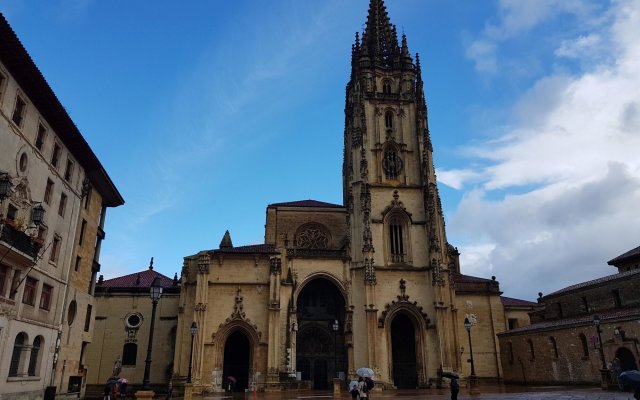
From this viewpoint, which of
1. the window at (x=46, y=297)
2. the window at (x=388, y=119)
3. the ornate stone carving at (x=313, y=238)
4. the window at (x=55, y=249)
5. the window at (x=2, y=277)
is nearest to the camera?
the window at (x=2, y=277)

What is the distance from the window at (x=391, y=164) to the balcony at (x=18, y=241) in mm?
30704

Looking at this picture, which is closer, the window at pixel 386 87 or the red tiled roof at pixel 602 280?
the red tiled roof at pixel 602 280

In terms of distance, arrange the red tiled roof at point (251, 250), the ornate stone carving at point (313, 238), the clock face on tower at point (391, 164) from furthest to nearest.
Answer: the ornate stone carving at point (313, 238) < the clock face on tower at point (391, 164) < the red tiled roof at point (251, 250)

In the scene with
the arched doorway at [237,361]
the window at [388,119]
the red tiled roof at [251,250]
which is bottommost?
the arched doorway at [237,361]

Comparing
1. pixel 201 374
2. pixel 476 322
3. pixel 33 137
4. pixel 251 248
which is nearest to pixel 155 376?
pixel 201 374

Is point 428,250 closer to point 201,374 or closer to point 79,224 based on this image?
point 201,374

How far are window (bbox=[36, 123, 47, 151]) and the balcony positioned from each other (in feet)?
15.5

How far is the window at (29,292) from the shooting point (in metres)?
21.7

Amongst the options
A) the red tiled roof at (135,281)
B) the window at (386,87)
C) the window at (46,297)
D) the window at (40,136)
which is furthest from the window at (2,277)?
the window at (386,87)

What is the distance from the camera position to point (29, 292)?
22203 mm

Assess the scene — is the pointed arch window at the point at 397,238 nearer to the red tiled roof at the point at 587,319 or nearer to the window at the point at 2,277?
the red tiled roof at the point at 587,319

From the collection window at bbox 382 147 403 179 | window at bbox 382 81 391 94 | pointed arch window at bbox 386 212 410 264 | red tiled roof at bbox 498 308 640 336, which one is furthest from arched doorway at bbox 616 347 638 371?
window at bbox 382 81 391 94

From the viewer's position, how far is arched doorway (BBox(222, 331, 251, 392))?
1459 inches

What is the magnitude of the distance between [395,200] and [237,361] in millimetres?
19416
